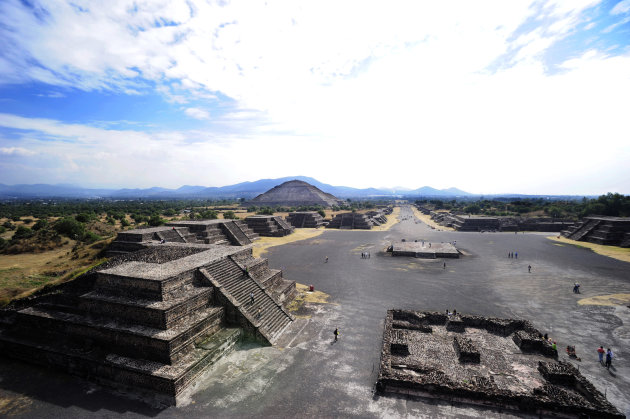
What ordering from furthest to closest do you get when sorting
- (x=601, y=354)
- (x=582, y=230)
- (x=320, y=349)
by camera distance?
1. (x=582, y=230)
2. (x=320, y=349)
3. (x=601, y=354)

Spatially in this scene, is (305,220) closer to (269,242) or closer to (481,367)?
(269,242)

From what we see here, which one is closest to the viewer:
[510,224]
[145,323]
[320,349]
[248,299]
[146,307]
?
[146,307]

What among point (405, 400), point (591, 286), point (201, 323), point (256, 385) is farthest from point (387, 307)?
point (591, 286)

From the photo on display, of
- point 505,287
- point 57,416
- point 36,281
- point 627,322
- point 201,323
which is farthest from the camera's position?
point 505,287

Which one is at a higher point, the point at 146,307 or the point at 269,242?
the point at 146,307

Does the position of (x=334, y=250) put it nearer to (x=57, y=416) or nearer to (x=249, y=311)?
(x=249, y=311)

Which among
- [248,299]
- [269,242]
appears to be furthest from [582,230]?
[248,299]
